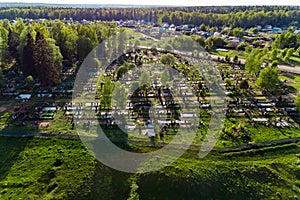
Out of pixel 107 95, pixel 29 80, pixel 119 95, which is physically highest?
pixel 119 95

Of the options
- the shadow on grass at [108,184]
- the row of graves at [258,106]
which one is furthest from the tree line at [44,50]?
the row of graves at [258,106]

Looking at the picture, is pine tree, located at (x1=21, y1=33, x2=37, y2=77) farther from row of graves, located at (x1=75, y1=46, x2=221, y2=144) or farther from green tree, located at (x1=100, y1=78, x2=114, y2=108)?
green tree, located at (x1=100, y1=78, x2=114, y2=108)

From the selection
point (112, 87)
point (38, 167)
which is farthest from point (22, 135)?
point (112, 87)

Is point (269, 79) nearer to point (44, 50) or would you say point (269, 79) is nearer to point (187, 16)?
point (44, 50)

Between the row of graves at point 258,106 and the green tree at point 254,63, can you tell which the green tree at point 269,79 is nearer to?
the row of graves at point 258,106

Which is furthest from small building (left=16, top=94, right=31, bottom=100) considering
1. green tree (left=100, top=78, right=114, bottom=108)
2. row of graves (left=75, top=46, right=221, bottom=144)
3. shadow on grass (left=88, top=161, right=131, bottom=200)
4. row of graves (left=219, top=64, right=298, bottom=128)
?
row of graves (left=219, top=64, right=298, bottom=128)

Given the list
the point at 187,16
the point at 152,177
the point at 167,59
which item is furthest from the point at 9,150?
the point at 187,16

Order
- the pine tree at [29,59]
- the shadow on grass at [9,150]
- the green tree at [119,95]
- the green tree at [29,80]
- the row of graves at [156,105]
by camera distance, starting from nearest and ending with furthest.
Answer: the shadow on grass at [9,150] → the row of graves at [156,105] → the green tree at [119,95] → the green tree at [29,80] → the pine tree at [29,59]

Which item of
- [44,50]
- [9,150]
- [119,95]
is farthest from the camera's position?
[44,50]
